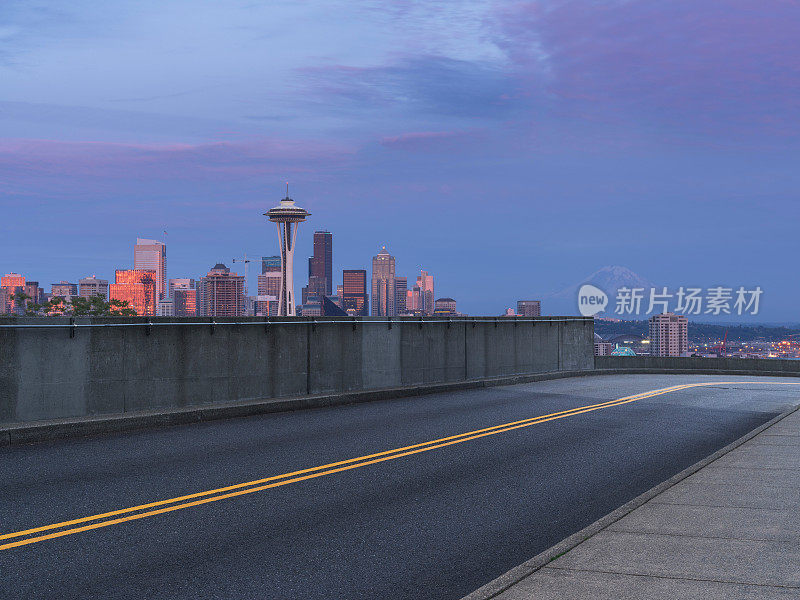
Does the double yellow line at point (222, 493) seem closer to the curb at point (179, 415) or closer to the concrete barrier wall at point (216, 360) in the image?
the curb at point (179, 415)

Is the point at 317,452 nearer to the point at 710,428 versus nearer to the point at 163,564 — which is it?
the point at 163,564

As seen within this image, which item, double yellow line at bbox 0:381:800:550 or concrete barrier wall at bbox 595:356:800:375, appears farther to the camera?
concrete barrier wall at bbox 595:356:800:375

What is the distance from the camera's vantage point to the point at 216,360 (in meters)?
14.6

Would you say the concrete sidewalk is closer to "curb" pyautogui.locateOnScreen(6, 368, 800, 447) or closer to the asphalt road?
the asphalt road

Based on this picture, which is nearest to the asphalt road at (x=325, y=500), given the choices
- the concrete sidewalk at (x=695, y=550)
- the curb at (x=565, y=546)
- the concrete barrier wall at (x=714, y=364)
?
the curb at (x=565, y=546)

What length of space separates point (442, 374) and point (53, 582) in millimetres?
15160

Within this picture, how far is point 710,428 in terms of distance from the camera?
13.9m

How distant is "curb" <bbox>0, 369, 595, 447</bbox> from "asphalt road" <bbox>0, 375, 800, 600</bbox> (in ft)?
1.30

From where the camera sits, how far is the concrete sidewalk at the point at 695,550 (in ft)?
16.9

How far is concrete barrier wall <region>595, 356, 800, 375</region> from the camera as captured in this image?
108 feet

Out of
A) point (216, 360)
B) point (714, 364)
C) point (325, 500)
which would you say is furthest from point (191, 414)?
point (714, 364)

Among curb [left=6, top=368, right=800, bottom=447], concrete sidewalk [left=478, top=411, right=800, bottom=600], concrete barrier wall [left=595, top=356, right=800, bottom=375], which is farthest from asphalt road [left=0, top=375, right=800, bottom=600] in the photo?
concrete barrier wall [left=595, top=356, right=800, bottom=375]

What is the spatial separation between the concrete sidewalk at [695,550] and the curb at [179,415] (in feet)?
26.8

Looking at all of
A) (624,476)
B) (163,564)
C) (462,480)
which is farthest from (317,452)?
(163,564)
